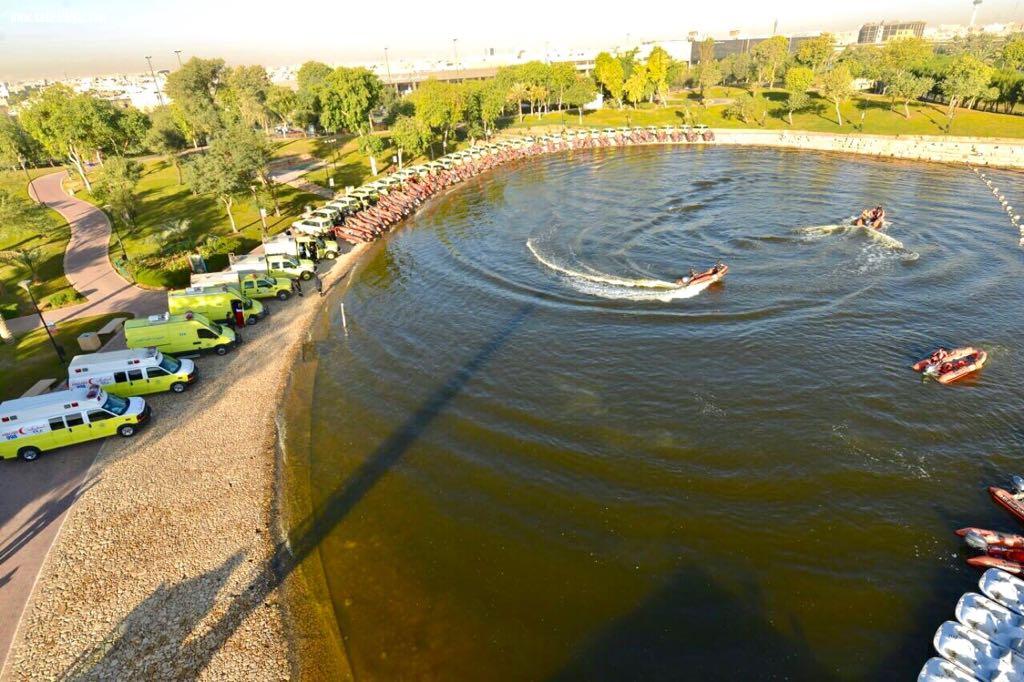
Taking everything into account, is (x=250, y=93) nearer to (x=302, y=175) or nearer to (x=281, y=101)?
(x=281, y=101)

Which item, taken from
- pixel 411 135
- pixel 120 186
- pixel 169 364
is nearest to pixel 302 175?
pixel 411 135

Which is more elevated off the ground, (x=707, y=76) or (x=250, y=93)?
(x=707, y=76)

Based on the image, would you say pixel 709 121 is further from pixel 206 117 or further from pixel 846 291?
pixel 206 117

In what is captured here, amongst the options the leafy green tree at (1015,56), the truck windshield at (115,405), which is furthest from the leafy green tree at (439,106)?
the leafy green tree at (1015,56)

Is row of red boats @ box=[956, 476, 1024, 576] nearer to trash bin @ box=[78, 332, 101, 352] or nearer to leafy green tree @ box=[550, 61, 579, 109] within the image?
trash bin @ box=[78, 332, 101, 352]

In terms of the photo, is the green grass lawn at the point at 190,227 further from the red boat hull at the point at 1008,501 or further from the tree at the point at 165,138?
the red boat hull at the point at 1008,501

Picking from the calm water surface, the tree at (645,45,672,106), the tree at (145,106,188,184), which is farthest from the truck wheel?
the tree at (645,45,672,106)
